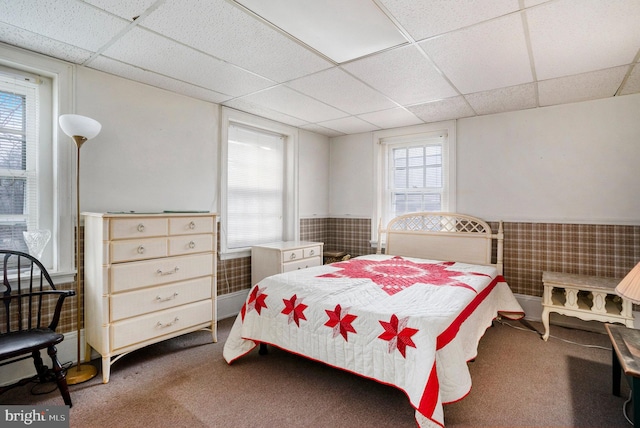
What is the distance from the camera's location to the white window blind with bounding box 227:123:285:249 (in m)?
3.93

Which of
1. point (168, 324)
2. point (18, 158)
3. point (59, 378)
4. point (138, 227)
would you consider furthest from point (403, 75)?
point (59, 378)

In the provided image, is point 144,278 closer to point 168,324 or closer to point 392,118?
point 168,324

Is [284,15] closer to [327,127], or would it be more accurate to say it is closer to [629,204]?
[327,127]

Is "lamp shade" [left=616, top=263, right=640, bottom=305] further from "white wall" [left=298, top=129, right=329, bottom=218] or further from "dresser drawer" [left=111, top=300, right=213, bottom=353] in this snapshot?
"white wall" [left=298, top=129, right=329, bottom=218]

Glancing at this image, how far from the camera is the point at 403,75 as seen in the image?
9.14 ft

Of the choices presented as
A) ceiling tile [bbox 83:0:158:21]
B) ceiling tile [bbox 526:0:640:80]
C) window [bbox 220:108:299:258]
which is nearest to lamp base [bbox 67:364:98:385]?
window [bbox 220:108:299:258]

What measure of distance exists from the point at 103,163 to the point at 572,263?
4.72m

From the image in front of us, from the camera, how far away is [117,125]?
2.85 meters

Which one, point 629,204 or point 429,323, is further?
point 629,204

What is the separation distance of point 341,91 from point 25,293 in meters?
3.07

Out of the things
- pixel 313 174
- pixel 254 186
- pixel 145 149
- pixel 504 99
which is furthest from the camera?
pixel 313 174

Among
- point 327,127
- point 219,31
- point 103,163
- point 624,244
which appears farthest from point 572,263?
point 103,163

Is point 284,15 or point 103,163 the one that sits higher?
point 284,15

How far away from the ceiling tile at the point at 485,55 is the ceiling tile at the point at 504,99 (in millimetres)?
159
